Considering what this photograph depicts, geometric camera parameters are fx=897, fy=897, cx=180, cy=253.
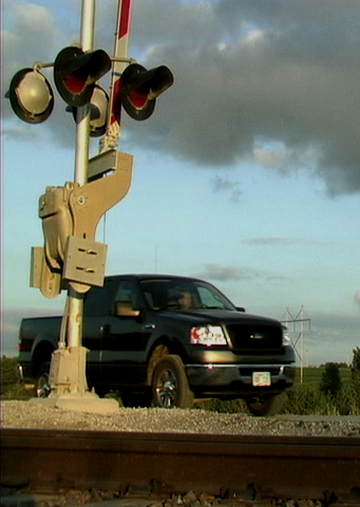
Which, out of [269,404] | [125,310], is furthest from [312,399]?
[125,310]

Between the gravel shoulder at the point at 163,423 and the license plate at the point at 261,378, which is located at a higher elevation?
the license plate at the point at 261,378

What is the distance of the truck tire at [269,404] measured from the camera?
38.4 feet

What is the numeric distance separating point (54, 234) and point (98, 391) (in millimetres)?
3249

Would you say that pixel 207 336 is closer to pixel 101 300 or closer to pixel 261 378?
pixel 261 378

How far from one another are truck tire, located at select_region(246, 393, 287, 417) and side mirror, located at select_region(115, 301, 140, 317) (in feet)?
6.92

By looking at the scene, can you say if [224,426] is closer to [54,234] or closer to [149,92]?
[54,234]

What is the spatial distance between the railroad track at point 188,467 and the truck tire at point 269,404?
5.56m

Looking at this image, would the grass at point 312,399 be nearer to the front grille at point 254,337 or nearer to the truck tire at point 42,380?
the truck tire at point 42,380

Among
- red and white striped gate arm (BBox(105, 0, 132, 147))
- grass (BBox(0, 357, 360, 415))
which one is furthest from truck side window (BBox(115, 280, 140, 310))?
red and white striped gate arm (BBox(105, 0, 132, 147))

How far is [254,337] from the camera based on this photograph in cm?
1108

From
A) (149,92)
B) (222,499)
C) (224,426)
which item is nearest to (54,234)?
(149,92)

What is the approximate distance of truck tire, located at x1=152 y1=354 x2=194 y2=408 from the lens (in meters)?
10.5

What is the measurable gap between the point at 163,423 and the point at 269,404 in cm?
299

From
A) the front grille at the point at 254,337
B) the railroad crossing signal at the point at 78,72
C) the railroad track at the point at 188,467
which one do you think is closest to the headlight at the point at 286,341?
the front grille at the point at 254,337
